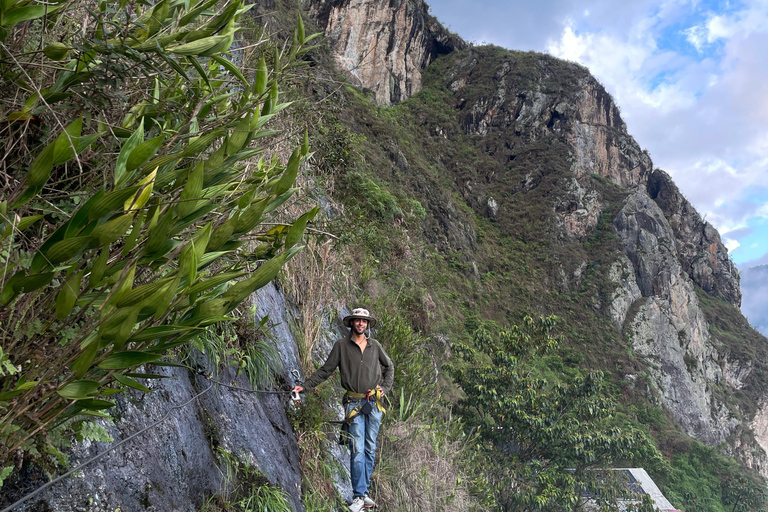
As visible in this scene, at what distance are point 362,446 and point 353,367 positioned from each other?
0.65 metres

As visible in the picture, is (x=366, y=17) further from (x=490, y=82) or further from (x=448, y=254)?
(x=448, y=254)

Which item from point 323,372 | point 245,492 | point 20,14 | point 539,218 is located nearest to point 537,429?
point 323,372

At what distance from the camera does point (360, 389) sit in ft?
12.8

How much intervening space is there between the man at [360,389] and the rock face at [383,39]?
29.6 metres

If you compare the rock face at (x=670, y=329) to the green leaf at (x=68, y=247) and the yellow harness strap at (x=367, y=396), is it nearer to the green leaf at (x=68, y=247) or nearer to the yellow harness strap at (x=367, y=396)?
the yellow harness strap at (x=367, y=396)

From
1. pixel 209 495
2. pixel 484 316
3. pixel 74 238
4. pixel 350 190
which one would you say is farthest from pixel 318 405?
pixel 484 316

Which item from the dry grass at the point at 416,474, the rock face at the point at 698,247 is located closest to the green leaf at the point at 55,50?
the dry grass at the point at 416,474

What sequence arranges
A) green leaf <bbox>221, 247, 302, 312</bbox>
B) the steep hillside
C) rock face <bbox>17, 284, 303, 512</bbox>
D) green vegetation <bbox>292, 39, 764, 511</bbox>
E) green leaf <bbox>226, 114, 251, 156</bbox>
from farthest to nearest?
the steep hillside → green vegetation <bbox>292, 39, 764, 511</bbox> → rock face <bbox>17, 284, 303, 512</bbox> → green leaf <bbox>226, 114, 251, 156</bbox> → green leaf <bbox>221, 247, 302, 312</bbox>

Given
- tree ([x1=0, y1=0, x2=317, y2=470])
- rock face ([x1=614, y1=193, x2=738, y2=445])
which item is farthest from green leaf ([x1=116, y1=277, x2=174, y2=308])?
rock face ([x1=614, y1=193, x2=738, y2=445])

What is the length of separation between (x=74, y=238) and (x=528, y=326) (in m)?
10.7

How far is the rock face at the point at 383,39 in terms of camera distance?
34312mm

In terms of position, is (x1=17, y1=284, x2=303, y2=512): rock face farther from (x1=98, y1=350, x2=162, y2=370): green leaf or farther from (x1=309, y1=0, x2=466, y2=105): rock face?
(x1=309, y1=0, x2=466, y2=105): rock face

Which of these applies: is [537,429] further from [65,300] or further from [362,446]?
[65,300]

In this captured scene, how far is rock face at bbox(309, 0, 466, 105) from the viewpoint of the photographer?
3431cm
